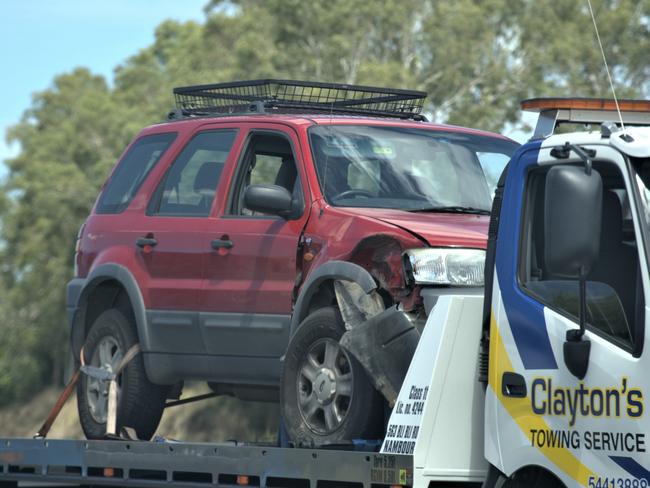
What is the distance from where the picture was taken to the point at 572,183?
17.2 ft

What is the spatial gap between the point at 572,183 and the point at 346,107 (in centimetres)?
465

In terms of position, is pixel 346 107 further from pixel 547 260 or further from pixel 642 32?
pixel 642 32

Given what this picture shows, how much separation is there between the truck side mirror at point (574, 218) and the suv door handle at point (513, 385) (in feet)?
2.13

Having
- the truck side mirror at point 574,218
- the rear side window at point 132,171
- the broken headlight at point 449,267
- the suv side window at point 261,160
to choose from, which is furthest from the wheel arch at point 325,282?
the rear side window at point 132,171

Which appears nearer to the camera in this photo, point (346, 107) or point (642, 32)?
point (346, 107)

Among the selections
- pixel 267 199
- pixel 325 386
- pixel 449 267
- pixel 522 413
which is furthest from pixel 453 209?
pixel 522 413

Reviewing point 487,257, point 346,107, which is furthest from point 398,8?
point 487,257

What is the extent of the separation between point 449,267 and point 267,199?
144cm

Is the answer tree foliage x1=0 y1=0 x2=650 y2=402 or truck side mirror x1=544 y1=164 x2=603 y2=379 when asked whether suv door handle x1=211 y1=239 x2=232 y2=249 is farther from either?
tree foliage x1=0 y1=0 x2=650 y2=402

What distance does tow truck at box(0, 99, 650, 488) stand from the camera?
5.32 meters

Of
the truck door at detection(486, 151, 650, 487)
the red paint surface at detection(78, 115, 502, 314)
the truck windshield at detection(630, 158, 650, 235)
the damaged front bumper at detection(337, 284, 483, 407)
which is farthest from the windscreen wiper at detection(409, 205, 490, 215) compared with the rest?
the truck windshield at detection(630, 158, 650, 235)

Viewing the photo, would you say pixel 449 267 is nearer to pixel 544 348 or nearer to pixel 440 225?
pixel 440 225

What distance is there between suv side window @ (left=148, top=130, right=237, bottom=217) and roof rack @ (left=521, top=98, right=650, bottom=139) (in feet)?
10.3

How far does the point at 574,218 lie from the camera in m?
5.21
